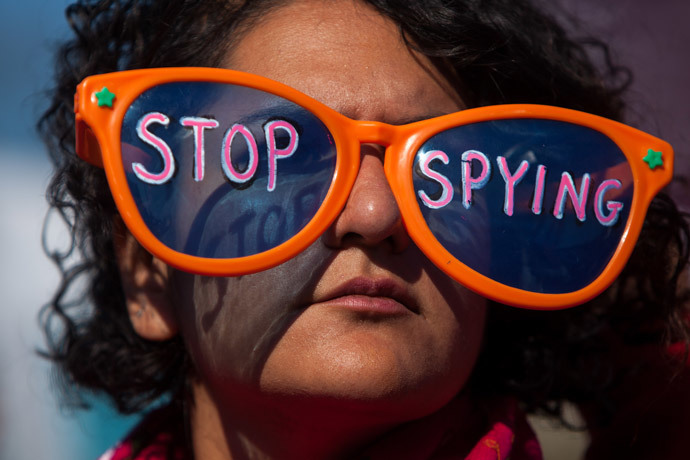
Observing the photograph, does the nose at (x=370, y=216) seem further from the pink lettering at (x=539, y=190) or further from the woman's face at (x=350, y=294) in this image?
the pink lettering at (x=539, y=190)

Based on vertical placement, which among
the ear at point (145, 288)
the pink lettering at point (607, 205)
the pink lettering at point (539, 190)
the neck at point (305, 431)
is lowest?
the neck at point (305, 431)

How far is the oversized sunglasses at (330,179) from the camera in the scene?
112 cm

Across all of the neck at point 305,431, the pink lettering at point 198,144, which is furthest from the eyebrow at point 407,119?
the neck at point 305,431

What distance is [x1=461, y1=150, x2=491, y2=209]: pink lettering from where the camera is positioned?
3.92 ft

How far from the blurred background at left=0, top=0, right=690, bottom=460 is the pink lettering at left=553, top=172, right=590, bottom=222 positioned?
1389 mm

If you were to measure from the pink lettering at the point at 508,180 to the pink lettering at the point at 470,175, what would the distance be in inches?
0.9

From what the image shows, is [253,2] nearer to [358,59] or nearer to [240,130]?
[358,59]

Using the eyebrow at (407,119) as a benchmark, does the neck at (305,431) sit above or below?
below

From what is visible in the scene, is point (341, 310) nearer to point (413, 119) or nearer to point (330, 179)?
point (330, 179)

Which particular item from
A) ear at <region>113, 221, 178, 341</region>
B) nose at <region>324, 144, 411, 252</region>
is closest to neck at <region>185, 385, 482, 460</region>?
ear at <region>113, 221, 178, 341</region>

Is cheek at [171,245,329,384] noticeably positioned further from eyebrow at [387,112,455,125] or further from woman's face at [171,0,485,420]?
eyebrow at [387,112,455,125]

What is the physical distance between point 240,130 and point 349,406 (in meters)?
0.49

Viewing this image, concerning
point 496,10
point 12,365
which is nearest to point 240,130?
point 496,10

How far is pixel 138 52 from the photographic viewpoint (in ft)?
4.96
